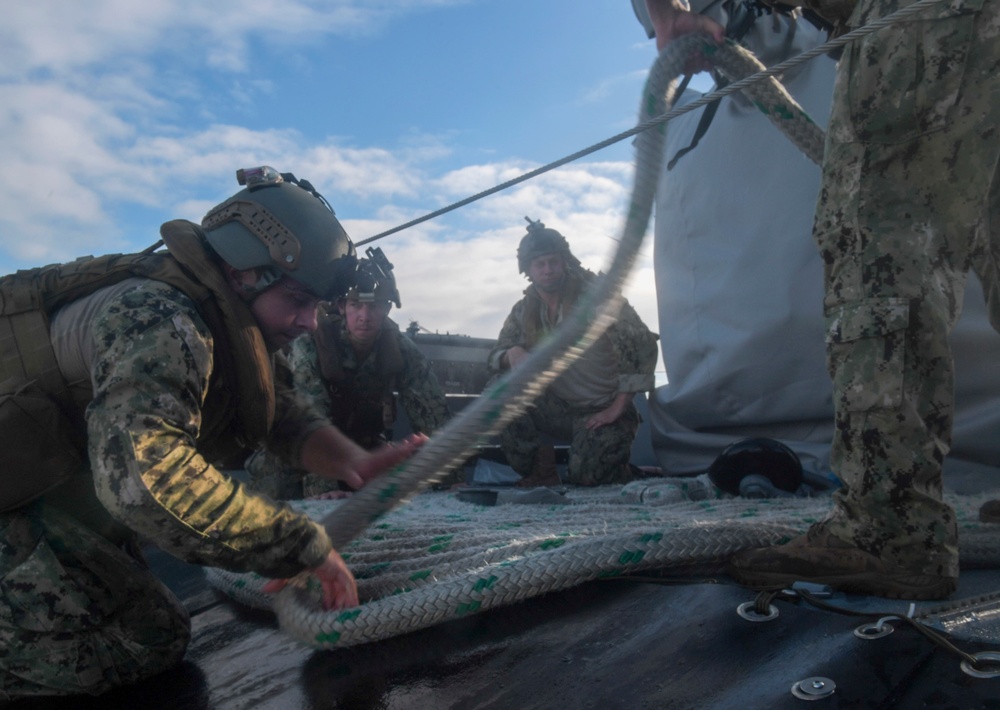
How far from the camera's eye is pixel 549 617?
151 centimetres

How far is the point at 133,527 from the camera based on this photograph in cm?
130

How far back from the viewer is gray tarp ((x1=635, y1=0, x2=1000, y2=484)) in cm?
334

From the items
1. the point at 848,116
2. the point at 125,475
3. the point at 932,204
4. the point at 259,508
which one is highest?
the point at 848,116

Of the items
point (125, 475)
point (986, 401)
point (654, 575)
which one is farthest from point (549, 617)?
point (986, 401)

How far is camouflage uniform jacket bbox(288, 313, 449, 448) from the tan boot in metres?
3.27

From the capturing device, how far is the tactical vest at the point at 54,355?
1494mm

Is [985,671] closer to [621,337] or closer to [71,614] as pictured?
[71,614]

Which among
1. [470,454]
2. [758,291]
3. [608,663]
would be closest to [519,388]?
[470,454]

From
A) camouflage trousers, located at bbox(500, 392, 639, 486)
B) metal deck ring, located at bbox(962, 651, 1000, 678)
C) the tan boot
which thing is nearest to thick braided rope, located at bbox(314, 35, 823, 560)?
the tan boot

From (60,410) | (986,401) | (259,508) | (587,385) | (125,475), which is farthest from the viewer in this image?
(587,385)

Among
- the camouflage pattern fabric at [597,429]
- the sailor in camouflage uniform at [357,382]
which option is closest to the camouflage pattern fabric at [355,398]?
the sailor in camouflage uniform at [357,382]

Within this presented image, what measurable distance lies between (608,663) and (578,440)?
3.18 metres

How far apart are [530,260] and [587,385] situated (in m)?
0.83

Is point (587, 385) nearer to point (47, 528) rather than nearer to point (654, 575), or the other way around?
point (654, 575)
